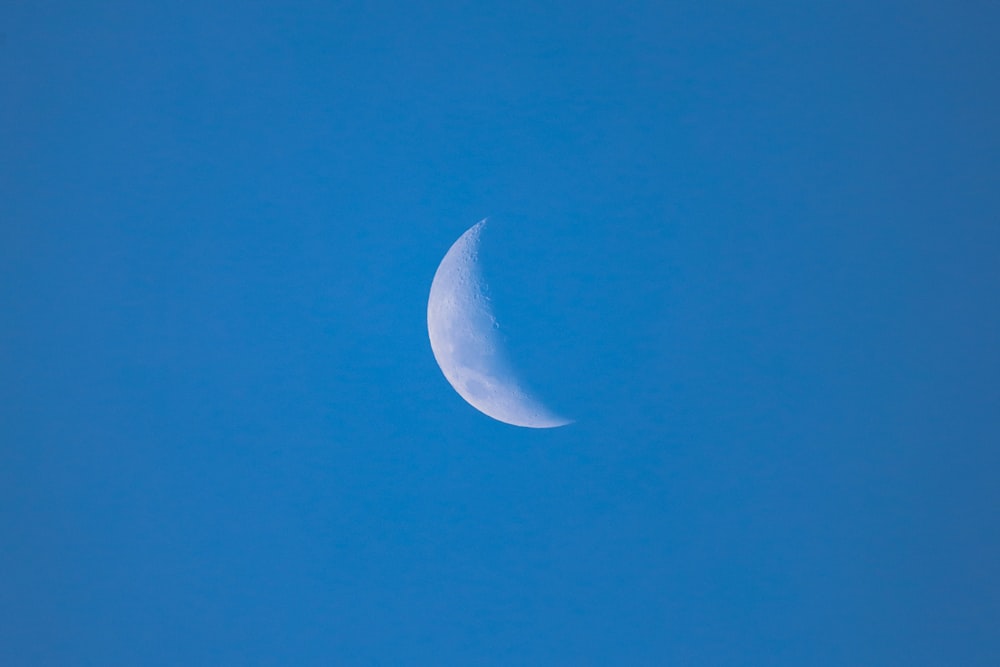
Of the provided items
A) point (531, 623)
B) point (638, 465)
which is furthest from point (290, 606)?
point (638, 465)

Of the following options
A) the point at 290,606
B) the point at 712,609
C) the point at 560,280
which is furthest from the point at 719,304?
the point at 290,606

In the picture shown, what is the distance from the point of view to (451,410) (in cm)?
212

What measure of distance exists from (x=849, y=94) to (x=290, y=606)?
2.54m

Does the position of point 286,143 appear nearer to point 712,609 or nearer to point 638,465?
point 638,465

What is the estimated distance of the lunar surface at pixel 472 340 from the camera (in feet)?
6.48

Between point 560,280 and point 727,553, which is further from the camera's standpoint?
point 727,553

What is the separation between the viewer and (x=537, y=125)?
81.7 inches

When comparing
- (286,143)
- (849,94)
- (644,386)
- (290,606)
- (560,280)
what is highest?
(849,94)

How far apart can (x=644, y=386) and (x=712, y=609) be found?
0.81 m

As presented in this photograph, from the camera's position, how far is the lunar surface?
6.48ft

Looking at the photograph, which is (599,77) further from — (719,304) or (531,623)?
(531,623)

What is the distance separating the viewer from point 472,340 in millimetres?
1989

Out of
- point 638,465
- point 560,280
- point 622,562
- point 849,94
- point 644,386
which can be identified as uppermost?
point 849,94

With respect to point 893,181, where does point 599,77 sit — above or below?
above
